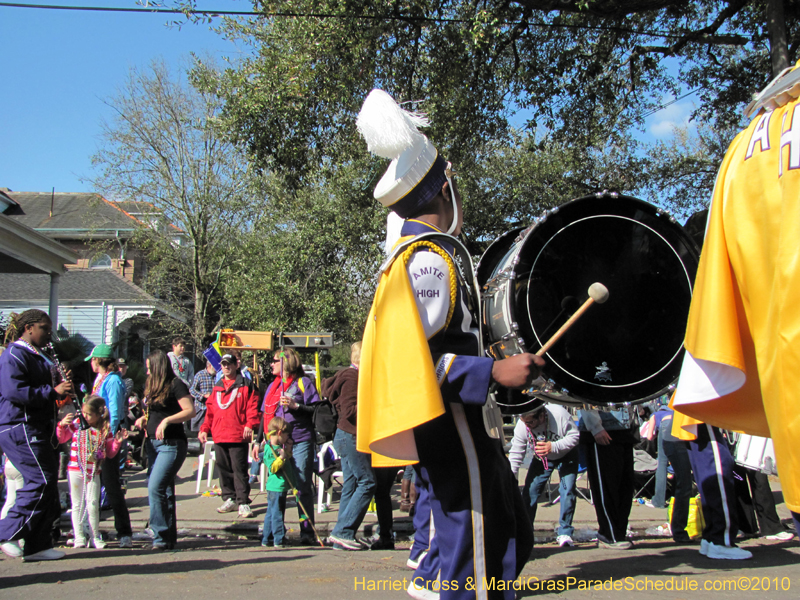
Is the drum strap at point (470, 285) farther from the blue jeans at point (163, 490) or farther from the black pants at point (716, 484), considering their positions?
the blue jeans at point (163, 490)

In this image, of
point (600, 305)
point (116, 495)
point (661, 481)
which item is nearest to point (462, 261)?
point (600, 305)

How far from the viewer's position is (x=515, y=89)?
11203mm

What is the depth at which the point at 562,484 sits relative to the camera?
6789mm

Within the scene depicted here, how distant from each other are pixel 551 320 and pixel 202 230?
22.3m

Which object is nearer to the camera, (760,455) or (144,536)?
(760,455)

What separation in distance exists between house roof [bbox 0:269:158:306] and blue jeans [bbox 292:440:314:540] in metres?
19.5

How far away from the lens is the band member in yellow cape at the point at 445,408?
7.64 ft

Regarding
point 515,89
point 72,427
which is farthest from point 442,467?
point 515,89

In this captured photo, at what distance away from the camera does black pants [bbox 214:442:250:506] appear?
8.33m

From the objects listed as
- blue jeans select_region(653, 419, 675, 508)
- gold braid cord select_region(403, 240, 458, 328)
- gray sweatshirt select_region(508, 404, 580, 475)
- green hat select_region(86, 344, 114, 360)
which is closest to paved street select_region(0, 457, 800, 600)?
gray sweatshirt select_region(508, 404, 580, 475)

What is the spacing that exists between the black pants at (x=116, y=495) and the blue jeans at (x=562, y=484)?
3977mm

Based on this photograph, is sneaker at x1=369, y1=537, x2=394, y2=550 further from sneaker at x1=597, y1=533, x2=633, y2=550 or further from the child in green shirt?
sneaker at x1=597, y1=533, x2=633, y2=550

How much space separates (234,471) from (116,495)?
189 cm

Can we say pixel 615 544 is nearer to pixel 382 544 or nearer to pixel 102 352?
pixel 382 544
